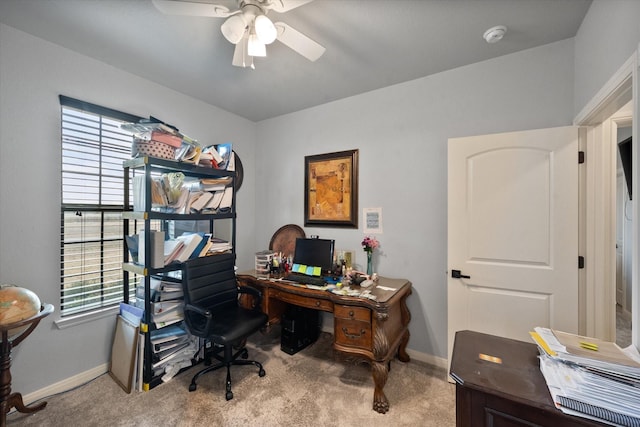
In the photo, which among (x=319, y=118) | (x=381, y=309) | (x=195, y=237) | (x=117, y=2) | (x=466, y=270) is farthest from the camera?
(x=319, y=118)

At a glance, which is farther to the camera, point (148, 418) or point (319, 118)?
point (319, 118)

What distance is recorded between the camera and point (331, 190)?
2877mm

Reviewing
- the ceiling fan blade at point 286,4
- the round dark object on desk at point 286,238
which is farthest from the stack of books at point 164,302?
the ceiling fan blade at point 286,4

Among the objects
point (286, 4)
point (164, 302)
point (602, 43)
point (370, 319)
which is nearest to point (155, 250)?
point (164, 302)

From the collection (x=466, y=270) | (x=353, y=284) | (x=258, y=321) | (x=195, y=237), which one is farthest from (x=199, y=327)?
(x=466, y=270)

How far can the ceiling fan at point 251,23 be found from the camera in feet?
4.21

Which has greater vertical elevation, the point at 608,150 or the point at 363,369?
the point at 608,150

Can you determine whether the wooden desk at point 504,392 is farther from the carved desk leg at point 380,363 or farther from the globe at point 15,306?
the globe at point 15,306

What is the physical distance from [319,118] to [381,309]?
218 cm

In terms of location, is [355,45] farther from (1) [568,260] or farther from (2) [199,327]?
(2) [199,327]

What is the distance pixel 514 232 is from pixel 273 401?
2.18 m

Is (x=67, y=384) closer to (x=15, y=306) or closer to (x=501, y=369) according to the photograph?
(x=15, y=306)

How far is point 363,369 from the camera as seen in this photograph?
2.26 metres

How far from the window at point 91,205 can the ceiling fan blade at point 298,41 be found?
173cm
